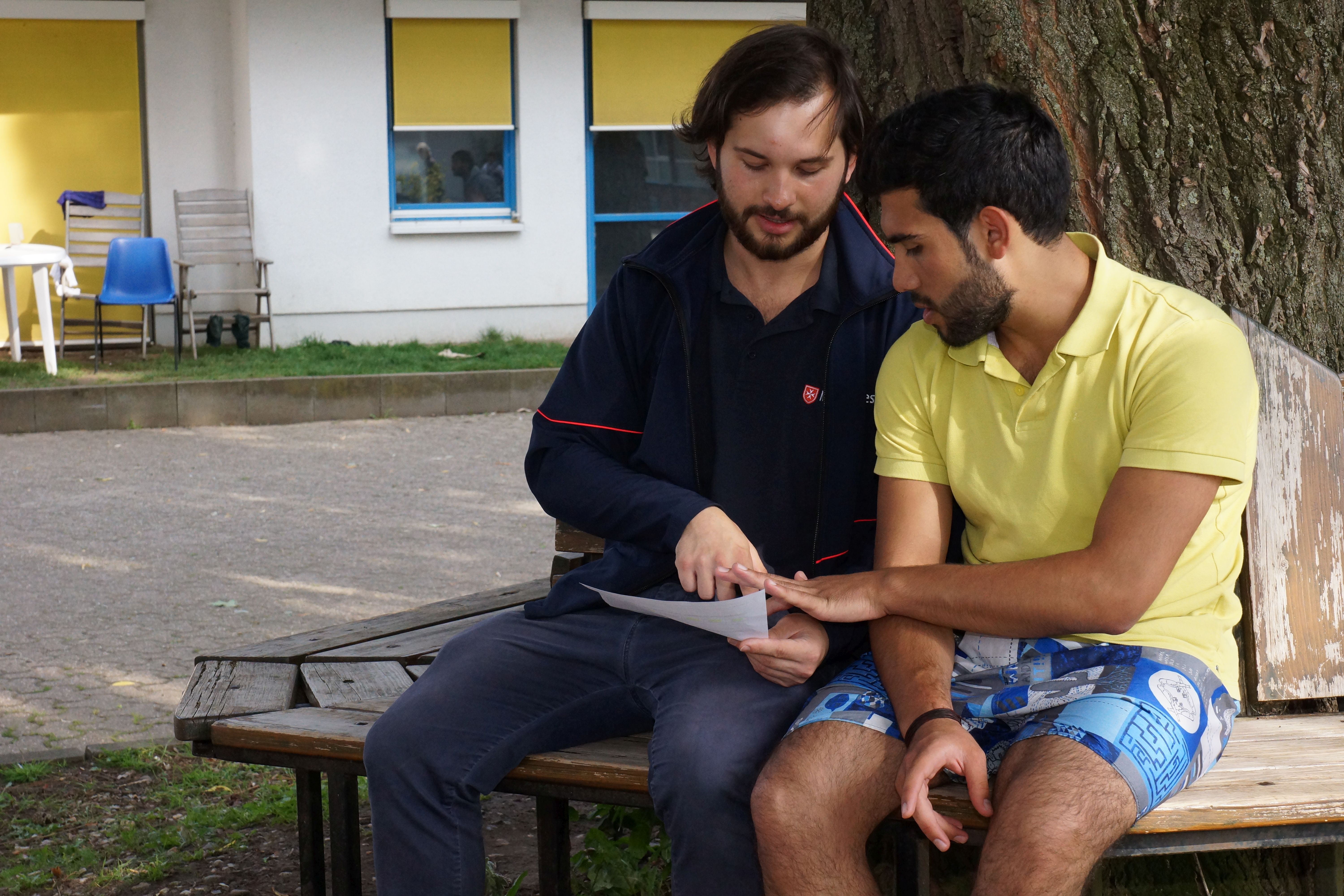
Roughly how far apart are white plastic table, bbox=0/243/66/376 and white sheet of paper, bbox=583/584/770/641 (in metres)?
10.4

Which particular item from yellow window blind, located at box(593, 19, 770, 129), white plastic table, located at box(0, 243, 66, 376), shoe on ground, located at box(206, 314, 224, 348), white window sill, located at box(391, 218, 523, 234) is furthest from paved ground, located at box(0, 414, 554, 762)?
yellow window blind, located at box(593, 19, 770, 129)

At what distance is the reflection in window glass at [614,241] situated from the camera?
49.9ft

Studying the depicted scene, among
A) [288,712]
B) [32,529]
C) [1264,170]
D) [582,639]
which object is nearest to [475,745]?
[582,639]

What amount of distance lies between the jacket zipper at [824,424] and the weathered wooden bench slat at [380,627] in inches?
31.4

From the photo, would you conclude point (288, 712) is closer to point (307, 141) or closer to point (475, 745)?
point (475, 745)

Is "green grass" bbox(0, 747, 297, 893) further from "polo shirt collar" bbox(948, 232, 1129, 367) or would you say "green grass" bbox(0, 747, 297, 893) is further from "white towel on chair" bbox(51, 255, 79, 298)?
"white towel on chair" bbox(51, 255, 79, 298)

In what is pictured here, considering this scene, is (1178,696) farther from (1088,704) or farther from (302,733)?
(302,733)

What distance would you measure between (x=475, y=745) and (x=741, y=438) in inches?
32.3

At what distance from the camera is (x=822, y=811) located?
2.41 meters

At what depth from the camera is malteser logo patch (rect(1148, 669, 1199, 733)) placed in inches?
95.6

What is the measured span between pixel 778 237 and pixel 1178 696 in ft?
3.90

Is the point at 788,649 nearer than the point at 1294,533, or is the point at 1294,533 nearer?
the point at 788,649

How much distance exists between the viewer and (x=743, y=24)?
1527cm

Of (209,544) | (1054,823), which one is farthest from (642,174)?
(1054,823)
